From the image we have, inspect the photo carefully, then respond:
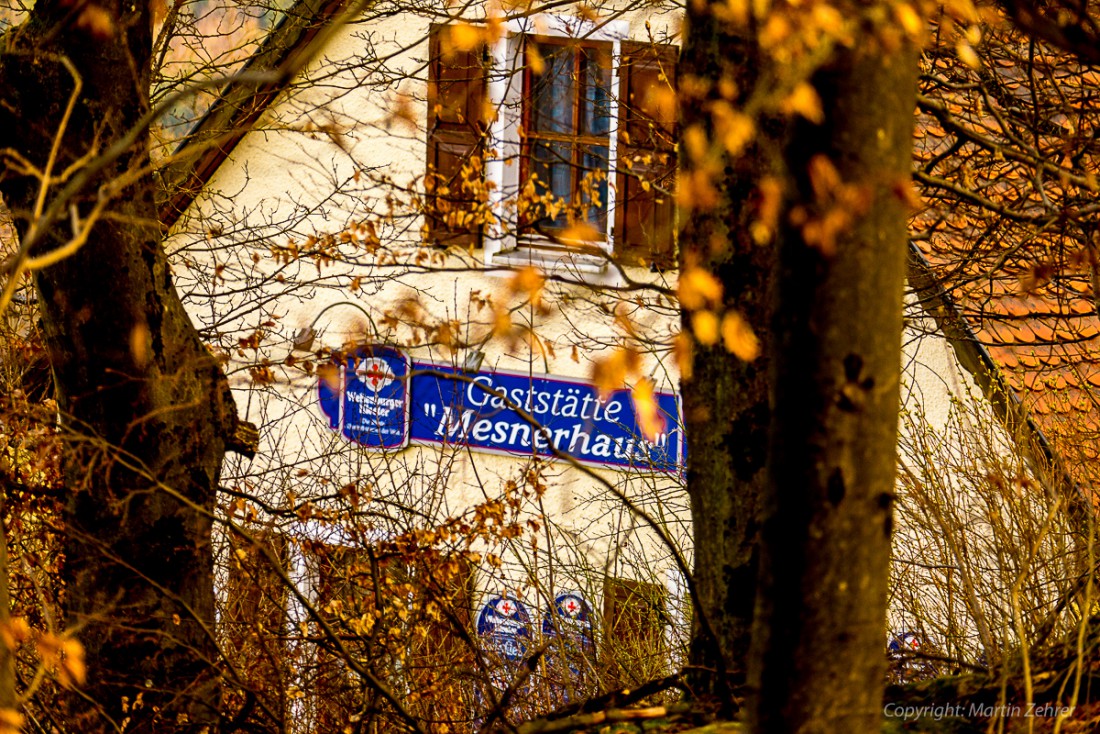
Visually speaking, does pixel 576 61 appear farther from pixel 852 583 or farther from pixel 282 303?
pixel 852 583

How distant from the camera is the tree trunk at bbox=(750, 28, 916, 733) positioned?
199cm

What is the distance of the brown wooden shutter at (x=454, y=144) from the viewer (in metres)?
6.73

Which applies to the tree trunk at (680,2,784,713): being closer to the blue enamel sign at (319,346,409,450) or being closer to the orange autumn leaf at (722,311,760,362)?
the orange autumn leaf at (722,311,760,362)

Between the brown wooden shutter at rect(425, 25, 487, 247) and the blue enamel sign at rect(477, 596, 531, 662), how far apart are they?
212 centimetres

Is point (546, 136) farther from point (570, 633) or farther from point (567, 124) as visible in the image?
point (570, 633)

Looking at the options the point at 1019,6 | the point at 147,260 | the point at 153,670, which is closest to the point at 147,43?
the point at 147,260

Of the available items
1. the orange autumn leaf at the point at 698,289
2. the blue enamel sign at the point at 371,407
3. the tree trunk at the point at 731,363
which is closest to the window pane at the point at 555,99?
the blue enamel sign at the point at 371,407

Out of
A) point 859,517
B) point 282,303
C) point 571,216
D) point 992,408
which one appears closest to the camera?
point 859,517

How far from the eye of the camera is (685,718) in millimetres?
3078

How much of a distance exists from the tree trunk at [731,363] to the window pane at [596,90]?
9.73ft

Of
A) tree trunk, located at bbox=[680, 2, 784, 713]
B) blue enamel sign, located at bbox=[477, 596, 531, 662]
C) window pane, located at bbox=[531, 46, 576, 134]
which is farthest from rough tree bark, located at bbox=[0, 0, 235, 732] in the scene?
window pane, located at bbox=[531, 46, 576, 134]

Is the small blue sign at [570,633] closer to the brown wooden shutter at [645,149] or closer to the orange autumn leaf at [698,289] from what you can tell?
the brown wooden shutter at [645,149]

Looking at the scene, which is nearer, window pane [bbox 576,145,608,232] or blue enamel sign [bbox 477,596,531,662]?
blue enamel sign [bbox 477,596,531,662]

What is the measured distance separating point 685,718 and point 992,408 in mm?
3568
